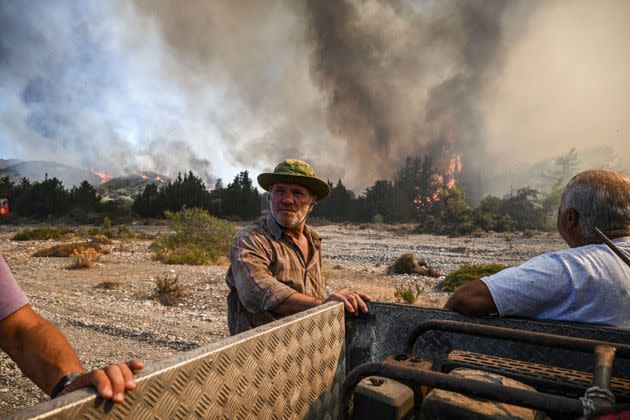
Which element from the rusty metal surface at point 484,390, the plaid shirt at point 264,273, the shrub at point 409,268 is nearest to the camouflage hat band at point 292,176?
the plaid shirt at point 264,273

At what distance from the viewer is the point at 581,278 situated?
1.83 meters

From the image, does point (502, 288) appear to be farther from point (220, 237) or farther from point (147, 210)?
point (147, 210)

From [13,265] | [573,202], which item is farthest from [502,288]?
[13,265]

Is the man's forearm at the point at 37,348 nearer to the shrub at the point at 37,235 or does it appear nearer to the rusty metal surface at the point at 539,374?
the rusty metal surface at the point at 539,374

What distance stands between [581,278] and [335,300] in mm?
1146

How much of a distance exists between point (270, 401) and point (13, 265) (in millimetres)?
16833

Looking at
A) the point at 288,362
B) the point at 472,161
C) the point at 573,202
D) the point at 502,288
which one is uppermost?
the point at 472,161

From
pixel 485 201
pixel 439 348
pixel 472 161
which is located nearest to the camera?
pixel 439 348

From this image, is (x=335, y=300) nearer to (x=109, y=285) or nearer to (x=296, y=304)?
(x=296, y=304)

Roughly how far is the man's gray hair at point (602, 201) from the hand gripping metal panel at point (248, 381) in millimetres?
1300

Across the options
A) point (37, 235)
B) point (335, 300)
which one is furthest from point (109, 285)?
point (37, 235)

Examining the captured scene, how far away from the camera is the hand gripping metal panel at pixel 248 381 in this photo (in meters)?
0.98

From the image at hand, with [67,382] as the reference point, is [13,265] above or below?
below

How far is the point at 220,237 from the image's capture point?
19.3 meters
